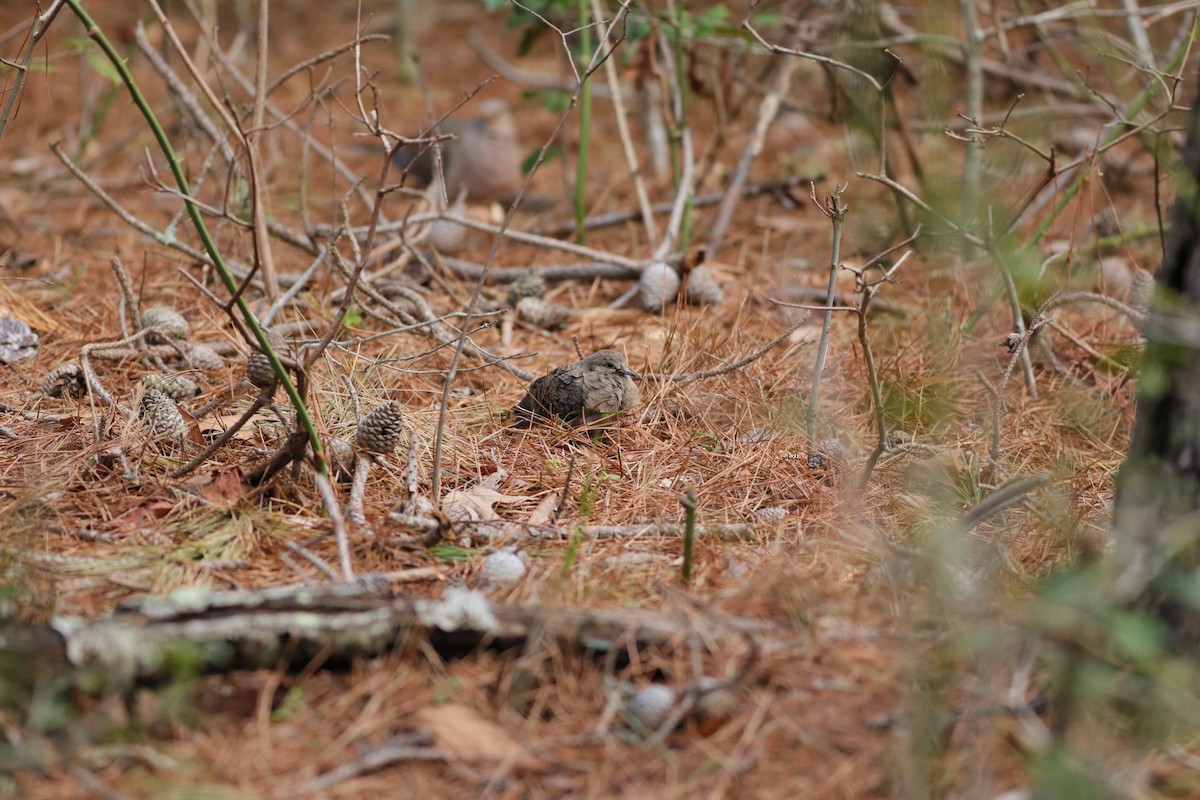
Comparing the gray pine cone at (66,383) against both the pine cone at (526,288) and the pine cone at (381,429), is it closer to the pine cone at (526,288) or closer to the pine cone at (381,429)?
the pine cone at (381,429)

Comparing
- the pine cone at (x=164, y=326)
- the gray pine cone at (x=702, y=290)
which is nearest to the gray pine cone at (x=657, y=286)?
the gray pine cone at (x=702, y=290)

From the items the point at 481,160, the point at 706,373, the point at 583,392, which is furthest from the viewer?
the point at 481,160

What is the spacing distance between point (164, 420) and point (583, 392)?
772 mm

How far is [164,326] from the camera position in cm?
238

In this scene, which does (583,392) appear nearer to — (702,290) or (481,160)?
(702,290)

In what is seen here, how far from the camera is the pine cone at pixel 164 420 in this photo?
6.18ft

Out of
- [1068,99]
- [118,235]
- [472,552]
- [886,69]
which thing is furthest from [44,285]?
[1068,99]

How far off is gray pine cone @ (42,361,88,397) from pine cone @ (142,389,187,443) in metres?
0.30

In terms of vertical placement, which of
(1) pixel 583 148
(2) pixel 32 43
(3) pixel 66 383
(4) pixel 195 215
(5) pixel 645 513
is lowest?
(5) pixel 645 513

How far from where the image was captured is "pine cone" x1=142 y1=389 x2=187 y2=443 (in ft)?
6.18

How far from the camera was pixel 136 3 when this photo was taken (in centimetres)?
569

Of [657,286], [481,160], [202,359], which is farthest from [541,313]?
[481,160]

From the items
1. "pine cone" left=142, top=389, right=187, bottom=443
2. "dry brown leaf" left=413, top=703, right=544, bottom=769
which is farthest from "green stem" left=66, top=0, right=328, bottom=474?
"dry brown leaf" left=413, top=703, right=544, bottom=769

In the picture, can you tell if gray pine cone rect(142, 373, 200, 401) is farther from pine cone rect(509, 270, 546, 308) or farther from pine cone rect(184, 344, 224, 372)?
pine cone rect(509, 270, 546, 308)
